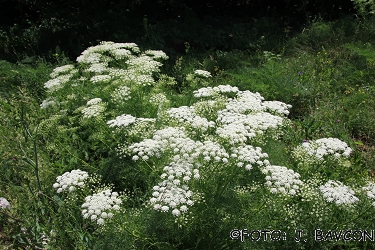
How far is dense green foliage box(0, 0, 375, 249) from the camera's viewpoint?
2504mm

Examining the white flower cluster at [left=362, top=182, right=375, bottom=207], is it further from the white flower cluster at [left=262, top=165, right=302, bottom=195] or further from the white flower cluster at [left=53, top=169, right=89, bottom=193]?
the white flower cluster at [left=53, top=169, right=89, bottom=193]

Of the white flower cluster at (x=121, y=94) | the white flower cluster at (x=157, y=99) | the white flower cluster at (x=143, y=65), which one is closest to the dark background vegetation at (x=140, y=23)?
the white flower cluster at (x=143, y=65)

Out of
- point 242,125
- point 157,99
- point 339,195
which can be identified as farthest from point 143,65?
point 339,195

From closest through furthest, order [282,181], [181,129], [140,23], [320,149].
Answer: [282,181] → [320,149] → [181,129] → [140,23]

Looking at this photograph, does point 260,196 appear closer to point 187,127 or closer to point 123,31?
point 187,127

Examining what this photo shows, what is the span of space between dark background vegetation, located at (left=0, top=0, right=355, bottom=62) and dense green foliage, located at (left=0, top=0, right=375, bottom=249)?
4cm

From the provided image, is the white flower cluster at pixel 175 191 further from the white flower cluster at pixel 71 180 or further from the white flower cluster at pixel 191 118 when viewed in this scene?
the white flower cluster at pixel 71 180

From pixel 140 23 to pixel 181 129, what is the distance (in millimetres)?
5046

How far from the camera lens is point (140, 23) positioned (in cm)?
732

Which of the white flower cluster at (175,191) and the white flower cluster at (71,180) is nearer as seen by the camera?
the white flower cluster at (175,191)

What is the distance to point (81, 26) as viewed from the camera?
285 inches

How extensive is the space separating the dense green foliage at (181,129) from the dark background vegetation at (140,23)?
1.6 inches

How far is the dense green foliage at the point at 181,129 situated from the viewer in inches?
98.6

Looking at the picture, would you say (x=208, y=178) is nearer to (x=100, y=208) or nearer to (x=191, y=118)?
(x=191, y=118)
